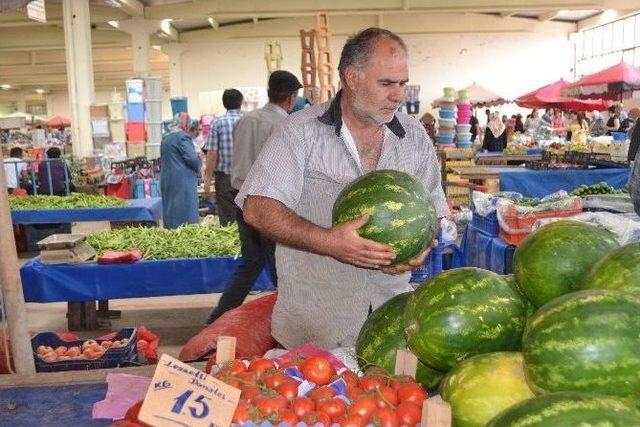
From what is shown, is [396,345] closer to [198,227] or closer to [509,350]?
[509,350]

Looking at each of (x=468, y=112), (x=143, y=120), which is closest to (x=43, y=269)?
(x=468, y=112)

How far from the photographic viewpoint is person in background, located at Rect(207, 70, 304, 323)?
6043 mm

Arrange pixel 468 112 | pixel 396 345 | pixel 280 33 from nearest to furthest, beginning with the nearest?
pixel 396 345 → pixel 468 112 → pixel 280 33

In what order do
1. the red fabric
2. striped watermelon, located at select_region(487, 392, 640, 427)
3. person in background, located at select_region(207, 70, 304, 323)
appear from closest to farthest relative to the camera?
striped watermelon, located at select_region(487, 392, 640, 427)
the red fabric
person in background, located at select_region(207, 70, 304, 323)

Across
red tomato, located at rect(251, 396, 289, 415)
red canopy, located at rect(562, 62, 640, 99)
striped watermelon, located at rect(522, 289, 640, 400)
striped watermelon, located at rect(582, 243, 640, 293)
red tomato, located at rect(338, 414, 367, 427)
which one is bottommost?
red tomato, located at rect(338, 414, 367, 427)

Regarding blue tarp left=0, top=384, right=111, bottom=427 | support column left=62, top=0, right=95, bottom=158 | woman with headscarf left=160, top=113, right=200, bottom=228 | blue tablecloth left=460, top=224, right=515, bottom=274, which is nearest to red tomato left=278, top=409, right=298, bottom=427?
blue tarp left=0, top=384, right=111, bottom=427

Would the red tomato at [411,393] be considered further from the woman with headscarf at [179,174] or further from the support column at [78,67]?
the support column at [78,67]

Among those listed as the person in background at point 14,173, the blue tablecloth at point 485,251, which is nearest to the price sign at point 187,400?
the blue tablecloth at point 485,251

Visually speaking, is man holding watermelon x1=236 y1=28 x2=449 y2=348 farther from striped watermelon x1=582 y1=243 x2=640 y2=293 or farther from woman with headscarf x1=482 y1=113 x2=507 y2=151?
woman with headscarf x1=482 y1=113 x2=507 y2=151

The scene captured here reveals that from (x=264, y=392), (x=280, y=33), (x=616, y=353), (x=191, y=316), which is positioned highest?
(x=280, y=33)

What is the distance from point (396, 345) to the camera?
207 cm

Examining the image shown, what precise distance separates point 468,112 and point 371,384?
40.1 ft

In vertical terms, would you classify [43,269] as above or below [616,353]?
below

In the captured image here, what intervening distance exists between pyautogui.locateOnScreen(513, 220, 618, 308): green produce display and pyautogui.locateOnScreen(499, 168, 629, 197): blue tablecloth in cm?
745
